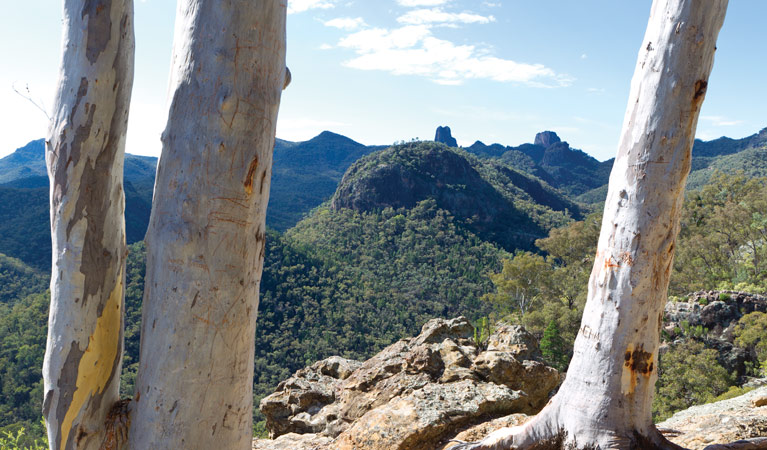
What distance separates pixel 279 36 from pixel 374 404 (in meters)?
2.96

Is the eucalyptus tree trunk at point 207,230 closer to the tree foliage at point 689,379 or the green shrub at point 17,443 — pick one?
the green shrub at point 17,443

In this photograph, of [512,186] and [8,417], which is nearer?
[8,417]

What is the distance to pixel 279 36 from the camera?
64.4 inches

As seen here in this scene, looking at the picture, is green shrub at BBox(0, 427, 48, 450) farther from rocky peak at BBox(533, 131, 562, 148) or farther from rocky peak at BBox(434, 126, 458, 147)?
rocky peak at BBox(533, 131, 562, 148)

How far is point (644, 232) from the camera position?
1.92 meters

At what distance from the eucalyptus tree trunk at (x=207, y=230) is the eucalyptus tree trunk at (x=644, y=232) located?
4.49 feet

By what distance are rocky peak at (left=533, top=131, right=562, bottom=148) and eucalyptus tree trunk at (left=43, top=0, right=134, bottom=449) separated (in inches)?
5514

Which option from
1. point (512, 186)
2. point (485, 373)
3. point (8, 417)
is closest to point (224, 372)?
point (485, 373)

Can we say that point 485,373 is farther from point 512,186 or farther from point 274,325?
point 512,186

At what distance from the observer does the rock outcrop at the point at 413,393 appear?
3006mm

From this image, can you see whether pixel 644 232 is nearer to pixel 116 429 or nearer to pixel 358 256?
pixel 116 429

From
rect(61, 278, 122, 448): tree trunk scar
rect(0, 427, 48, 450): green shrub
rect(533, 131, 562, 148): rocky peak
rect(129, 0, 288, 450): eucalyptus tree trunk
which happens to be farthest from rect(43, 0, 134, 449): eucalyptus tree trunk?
rect(533, 131, 562, 148): rocky peak

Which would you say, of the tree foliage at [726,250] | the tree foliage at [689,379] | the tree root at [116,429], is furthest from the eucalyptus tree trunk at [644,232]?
the tree foliage at [726,250]

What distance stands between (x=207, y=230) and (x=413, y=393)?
238 centimetres
